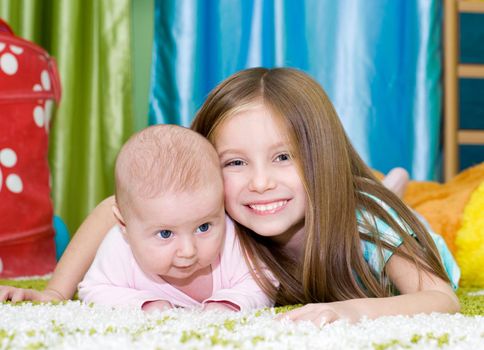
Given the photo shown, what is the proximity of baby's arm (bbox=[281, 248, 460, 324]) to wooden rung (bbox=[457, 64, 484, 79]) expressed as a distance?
1.70m

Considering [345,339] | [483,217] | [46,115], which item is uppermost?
[46,115]

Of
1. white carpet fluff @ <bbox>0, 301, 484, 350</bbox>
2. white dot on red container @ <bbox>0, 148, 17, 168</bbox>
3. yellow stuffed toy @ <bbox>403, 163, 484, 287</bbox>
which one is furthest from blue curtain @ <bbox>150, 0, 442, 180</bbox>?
white carpet fluff @ <bbox>0, 301, 484, 350</bbox>

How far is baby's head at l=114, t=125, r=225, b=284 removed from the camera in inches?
40.1

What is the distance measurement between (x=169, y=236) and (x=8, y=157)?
799 millimetres

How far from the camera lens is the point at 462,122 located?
2.72 metres

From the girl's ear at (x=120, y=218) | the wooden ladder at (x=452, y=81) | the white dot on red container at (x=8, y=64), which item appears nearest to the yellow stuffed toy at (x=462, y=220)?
the wooden ladder at (x=452, y=81)

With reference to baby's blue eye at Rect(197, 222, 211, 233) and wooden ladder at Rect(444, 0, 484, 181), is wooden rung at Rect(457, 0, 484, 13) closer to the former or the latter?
wooden ladder at Rect(444, 0, 484, 181)

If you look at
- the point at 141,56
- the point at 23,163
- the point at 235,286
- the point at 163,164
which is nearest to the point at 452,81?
the point at 141,56

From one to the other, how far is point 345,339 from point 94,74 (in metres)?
2.01

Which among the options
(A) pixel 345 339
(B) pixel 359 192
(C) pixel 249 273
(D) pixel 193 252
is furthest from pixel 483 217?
(A) pixel 345 339

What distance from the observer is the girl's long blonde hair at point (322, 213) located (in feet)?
3.81

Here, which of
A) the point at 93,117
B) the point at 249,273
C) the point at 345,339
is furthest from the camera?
the point at 93,117

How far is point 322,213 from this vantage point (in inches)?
45.7

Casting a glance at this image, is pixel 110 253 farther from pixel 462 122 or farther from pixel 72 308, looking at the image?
pixel 462 122
